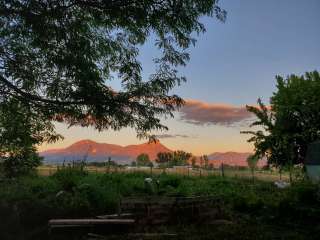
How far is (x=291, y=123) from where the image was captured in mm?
38219

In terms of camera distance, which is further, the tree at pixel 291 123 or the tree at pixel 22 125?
the tree at pixel 291 123

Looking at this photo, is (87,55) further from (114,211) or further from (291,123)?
(291,123)

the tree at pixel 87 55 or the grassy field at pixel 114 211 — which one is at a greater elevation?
the tree at pixel 87 55

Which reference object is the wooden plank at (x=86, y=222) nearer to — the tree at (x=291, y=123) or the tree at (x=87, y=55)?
the tree at (x=87, y=55)

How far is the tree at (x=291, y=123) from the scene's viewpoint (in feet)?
122

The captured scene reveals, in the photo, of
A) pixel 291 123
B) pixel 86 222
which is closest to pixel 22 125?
pixel 86 222

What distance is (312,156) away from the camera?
33625mm

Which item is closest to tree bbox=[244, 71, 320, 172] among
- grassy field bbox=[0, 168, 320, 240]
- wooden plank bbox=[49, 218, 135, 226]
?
grassy field bbox=[0, 168, 320, 240]

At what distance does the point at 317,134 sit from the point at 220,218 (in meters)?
24.8

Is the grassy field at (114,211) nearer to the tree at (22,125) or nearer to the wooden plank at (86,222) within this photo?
the wooden plank at (86,222)

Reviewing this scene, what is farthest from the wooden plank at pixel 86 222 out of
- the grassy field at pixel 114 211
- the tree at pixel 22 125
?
the tree at pixel 22 125

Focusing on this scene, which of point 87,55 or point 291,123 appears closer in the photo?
point 87,55

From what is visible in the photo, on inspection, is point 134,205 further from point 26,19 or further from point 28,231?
point 26,19

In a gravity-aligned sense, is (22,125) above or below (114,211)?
above
